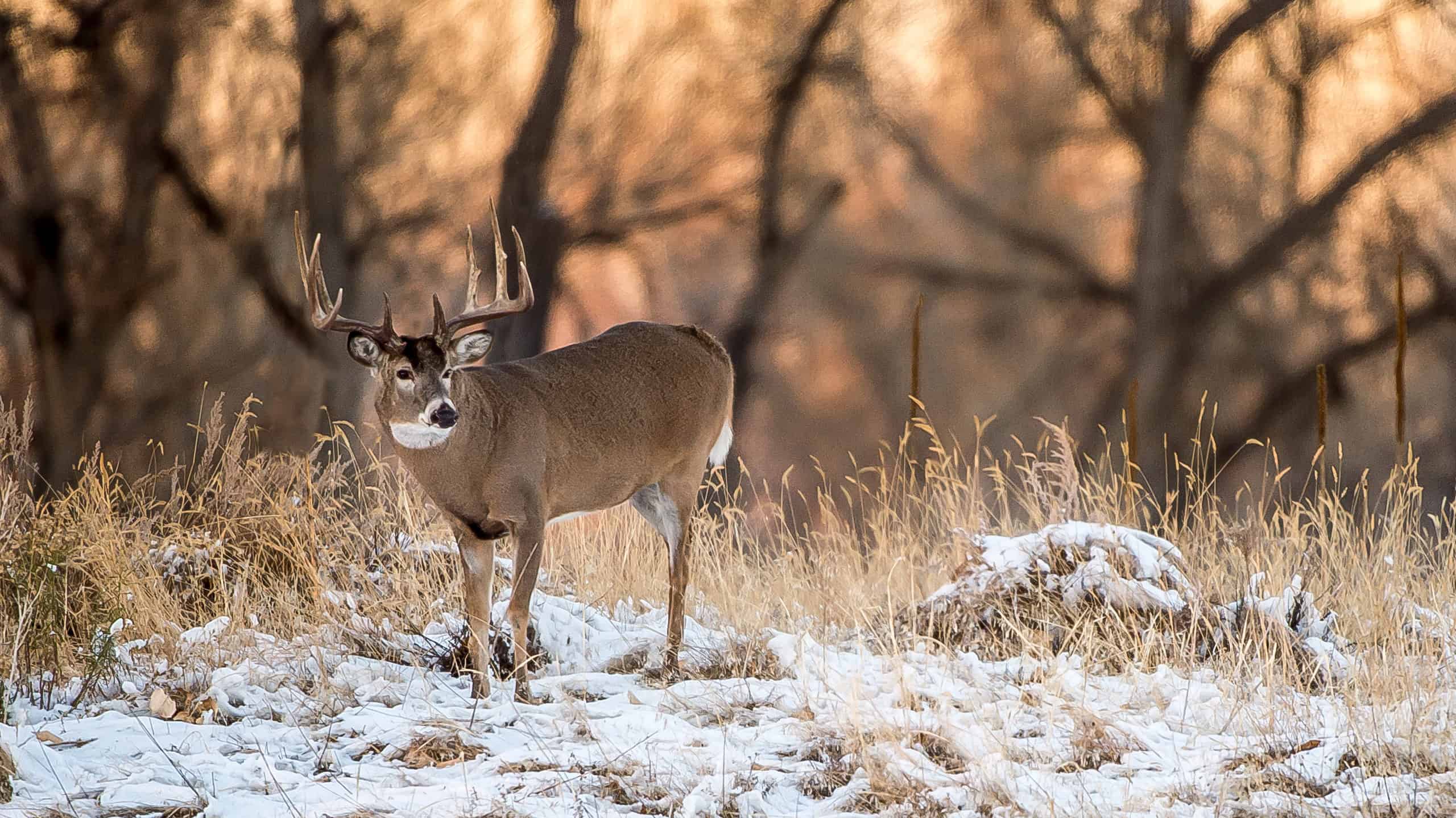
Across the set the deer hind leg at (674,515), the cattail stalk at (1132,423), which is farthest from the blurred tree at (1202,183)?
the deer hind leg at (674,515)

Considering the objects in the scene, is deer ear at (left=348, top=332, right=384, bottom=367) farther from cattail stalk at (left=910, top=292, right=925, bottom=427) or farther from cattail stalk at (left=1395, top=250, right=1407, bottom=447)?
cattail stalk at (left=1395, top=250, right=1407, bottom=447)

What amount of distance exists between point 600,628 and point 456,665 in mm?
783

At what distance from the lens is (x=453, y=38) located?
1315 centimetres

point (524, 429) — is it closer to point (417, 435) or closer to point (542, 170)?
point (417, 435)

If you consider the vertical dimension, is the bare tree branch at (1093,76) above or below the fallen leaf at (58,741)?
above

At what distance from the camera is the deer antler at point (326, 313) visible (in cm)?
493

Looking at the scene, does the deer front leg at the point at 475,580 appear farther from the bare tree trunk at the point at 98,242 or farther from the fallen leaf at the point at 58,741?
the bare tree trunk at the point at 98,242

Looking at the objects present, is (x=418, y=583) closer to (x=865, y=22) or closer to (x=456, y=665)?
(x=456, y=665)

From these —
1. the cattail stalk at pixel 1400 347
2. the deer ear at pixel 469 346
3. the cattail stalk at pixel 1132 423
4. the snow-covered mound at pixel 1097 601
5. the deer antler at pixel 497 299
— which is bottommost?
the cattail stalk at pixel 1132 423

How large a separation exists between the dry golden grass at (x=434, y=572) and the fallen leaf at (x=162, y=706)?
0.98 feet

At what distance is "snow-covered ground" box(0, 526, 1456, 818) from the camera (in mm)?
3678

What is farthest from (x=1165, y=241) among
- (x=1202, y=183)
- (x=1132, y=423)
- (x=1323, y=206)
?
(x=1132, y=423)

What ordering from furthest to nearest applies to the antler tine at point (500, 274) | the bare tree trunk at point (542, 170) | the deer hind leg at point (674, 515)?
1. the bare tree trunk at point (542, 170)
2. the deer hind leg at point (674, 515)
3. the antler tine at point (500, 274)

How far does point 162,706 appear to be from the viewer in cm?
459
